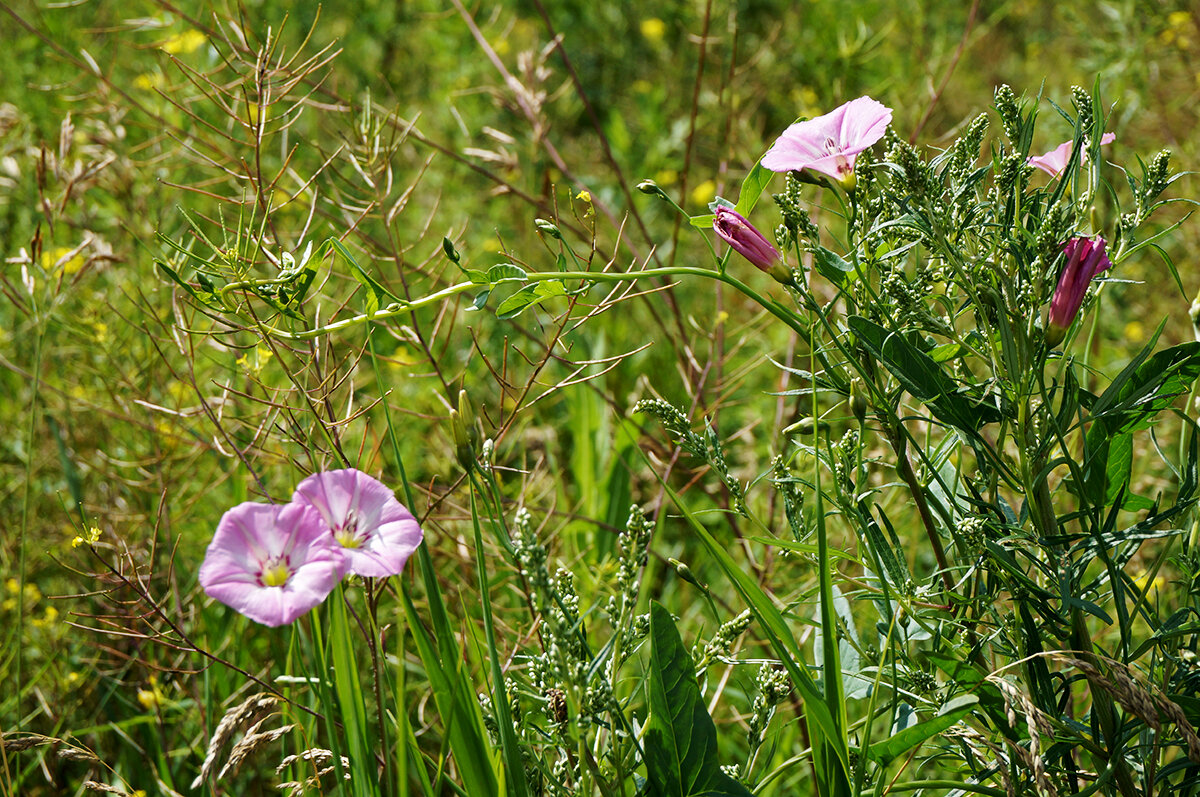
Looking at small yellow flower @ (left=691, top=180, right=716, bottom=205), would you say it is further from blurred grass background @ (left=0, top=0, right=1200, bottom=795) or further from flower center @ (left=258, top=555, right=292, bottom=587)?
flower center @ (left=258, top=555, right=292, bottom=587)

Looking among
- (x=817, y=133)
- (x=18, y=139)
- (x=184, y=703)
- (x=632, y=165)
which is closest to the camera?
(x=817, y=133)

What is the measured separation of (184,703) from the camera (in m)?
1.37

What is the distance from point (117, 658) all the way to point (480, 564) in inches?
44.7

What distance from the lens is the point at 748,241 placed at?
821 millimetres

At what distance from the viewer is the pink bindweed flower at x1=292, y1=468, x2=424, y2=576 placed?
69 cm

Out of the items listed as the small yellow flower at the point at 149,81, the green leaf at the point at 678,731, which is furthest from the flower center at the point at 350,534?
the small yellow flower at the point at 149,81

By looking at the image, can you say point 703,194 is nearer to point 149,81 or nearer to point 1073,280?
point 149,81

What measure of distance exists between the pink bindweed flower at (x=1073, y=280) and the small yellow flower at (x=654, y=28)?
9.27ft

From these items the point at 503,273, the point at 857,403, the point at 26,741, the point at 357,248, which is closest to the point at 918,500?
the point at 857,403

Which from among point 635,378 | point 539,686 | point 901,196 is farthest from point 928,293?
point 635,378

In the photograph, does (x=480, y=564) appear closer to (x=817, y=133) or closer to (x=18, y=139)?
(x=817, y=133)

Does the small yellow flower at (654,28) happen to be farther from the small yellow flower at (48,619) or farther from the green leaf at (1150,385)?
the green leaf at (1150,385)

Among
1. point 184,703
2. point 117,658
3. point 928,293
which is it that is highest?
point 928,293

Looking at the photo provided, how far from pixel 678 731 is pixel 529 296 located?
16.2 inches
